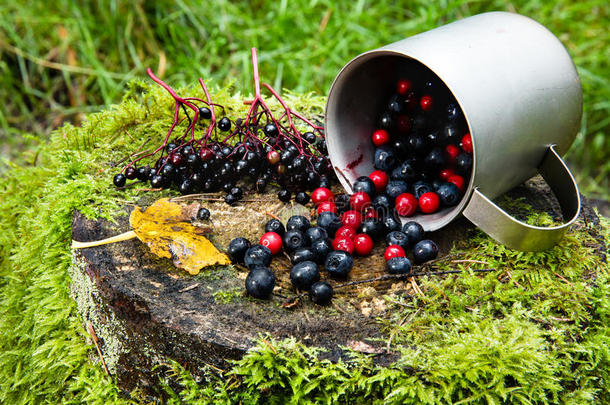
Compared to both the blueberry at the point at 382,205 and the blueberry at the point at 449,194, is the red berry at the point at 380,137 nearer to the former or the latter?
the blueberry at the point at 382,205

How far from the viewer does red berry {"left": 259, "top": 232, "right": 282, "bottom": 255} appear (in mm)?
1876

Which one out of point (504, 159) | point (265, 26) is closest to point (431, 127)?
point (504, 159)

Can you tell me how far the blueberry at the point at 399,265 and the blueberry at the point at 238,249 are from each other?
53 centimetres

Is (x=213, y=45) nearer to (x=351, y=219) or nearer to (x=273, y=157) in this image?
(x=273, y=157)

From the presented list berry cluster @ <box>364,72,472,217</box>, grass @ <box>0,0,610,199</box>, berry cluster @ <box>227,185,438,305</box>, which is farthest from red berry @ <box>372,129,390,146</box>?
grass @ <box>0,0,610,199</box>

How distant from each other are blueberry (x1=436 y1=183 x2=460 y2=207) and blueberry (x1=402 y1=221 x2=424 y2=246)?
164 millimetres

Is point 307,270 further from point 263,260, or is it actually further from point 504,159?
point 504,159

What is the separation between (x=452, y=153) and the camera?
6.90 feet

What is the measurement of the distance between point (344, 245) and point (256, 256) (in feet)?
1.15

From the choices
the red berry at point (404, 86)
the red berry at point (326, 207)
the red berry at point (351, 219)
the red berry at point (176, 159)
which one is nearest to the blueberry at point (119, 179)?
the red berry at point (176, 159)

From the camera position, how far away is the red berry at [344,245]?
1.89 metres

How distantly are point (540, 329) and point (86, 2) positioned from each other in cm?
436

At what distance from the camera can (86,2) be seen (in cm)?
429

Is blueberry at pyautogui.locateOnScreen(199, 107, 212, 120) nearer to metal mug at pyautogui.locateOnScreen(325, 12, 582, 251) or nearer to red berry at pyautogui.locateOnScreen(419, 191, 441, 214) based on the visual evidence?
metal mug at pyautogui.locateOnScreen(325, 12, 582, 251)
